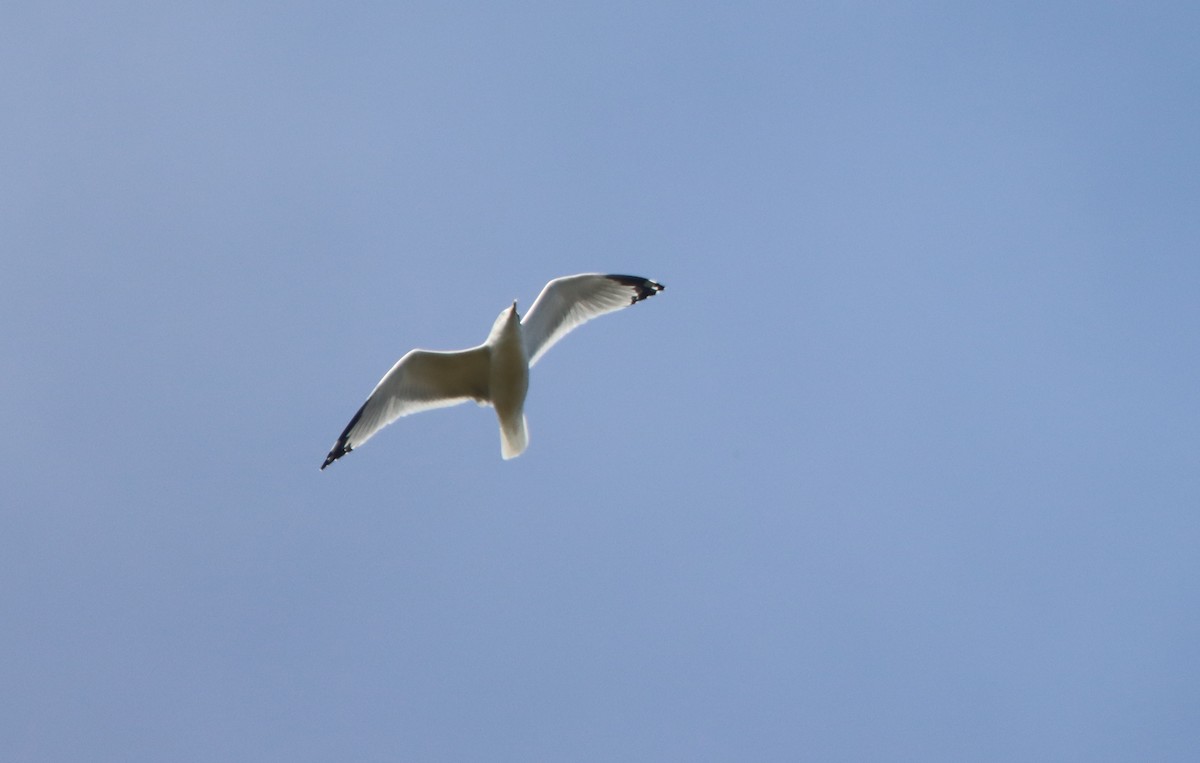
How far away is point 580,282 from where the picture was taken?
10242 mm

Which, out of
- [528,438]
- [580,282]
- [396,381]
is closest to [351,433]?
[396,381]

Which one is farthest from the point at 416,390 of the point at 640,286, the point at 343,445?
the point at 640,286

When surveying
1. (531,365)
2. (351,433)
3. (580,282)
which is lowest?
(351,433)

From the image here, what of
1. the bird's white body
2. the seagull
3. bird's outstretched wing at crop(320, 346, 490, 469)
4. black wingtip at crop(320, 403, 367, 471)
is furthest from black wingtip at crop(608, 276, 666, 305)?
black wingtip at crop(320, 403, 367, 471)

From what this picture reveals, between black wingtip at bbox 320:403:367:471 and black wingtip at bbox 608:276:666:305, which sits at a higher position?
black wingtip at bbox 608:276:666:305

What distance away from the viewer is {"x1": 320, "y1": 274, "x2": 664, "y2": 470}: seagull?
965cm

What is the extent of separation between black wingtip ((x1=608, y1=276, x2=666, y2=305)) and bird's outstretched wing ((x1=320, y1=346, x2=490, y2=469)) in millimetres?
1451

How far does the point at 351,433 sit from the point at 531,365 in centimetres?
163

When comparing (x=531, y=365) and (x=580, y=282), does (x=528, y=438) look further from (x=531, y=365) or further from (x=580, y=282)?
(x=580, y=282)

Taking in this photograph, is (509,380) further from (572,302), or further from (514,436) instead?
(572,302)

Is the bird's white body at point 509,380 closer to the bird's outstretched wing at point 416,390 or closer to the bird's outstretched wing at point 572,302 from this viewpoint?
the bird's outstretched wing at point 416,390

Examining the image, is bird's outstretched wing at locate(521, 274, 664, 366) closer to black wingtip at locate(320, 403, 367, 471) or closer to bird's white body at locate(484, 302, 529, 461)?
bird's white body at locate(484, 302, 529, 461)

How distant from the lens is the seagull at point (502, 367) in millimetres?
9648

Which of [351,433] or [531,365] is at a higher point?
[531,365]
